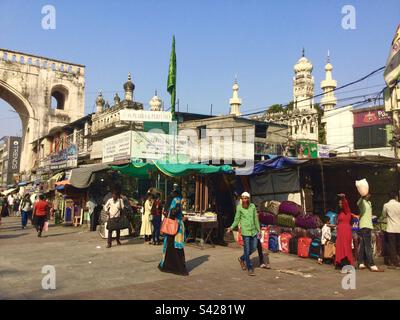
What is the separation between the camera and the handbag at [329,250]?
8.39 m

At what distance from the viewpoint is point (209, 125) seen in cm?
2061

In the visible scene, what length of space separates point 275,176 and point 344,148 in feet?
55.5

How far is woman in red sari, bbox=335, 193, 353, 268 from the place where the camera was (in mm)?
7840

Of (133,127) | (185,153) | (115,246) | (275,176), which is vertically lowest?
(115,246)

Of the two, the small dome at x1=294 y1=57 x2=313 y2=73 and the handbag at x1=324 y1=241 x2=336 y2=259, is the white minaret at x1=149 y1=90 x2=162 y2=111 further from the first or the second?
the handbag at x1=324 y1=241 x2=336 y2=259

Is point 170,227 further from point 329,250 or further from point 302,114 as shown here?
point 302,114

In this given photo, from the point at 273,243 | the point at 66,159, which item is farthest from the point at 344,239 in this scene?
the point at 66,159

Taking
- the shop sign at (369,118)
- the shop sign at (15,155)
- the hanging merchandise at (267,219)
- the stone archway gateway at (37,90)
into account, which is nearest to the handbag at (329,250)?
the hanging merchandise at (267,219)

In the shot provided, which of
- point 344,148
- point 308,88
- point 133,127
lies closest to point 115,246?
point 133,127

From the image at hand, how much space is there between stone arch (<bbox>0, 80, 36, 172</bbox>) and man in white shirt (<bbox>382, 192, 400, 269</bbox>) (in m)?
32.7

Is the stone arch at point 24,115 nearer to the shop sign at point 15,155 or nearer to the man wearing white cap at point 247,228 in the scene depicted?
the shop sign at point 15,155
